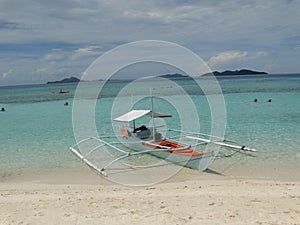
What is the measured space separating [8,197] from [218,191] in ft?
16.1

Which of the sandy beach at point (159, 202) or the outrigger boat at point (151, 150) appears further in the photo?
the outrigger boat at point (151, 150)

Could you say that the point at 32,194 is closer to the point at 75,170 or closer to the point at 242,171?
the point at 75,170

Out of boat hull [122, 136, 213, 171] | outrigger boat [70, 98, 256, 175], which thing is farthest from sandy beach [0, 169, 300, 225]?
→ outrigger boat [70, 98, 256, 175]

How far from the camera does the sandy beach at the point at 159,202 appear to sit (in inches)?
194

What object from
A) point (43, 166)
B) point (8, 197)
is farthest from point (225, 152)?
point (8, 197)

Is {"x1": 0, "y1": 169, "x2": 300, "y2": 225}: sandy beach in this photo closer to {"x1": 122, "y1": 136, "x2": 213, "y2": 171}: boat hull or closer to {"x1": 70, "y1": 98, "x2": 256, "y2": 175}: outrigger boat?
{"x1": 122, "y1": 136, "x2": 213, "y2": 171}: boat hull

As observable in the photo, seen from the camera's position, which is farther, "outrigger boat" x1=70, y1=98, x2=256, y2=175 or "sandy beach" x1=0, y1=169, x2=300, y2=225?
"outrigger boat" x1=70, y1=98, x2=256, y2=175

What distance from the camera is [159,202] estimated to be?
5871mm

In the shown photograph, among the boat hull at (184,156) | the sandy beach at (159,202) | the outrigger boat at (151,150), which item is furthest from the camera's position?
the outrigger boat at (151,150)

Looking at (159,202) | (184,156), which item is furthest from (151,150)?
(159,202)

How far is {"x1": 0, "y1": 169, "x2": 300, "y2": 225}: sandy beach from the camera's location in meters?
4.94

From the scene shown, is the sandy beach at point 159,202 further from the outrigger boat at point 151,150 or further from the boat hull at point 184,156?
the outrigger boat at point 151,150

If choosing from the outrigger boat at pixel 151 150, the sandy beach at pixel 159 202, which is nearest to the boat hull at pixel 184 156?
the outrigger boat at pixel 151 150

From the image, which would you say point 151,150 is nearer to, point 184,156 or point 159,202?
point 184,156
